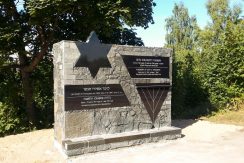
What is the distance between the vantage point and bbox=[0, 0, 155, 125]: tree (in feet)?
35.3

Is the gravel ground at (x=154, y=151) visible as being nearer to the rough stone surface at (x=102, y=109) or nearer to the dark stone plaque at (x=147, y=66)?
the rough stone surface at (x=102, y=109)

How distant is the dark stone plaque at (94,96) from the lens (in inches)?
307

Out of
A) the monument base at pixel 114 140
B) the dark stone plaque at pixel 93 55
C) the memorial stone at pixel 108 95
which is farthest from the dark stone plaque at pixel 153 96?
the dark stone plaque at pixel 93 55

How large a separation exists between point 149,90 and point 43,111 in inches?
277

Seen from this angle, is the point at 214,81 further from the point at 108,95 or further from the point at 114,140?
the point at 114,140

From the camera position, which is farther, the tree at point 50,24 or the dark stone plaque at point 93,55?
the tree at point 50,24

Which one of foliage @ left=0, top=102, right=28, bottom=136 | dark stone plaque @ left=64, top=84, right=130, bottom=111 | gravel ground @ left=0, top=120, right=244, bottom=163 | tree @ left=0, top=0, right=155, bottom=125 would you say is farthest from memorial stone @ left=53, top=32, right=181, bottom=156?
foliage @ left=0, top=102, right=28, bottom=136

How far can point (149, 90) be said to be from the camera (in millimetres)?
9242

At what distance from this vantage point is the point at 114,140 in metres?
8.12

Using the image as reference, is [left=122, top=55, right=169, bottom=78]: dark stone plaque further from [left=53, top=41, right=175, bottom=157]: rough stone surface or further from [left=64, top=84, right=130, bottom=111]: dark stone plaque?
[left=64, top=84, right=130, bottom=111]: dark stone plaque

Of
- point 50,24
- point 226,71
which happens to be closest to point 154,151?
point 50,24

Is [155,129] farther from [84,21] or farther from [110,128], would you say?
[84,21]

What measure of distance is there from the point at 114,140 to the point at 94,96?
3.90 ft

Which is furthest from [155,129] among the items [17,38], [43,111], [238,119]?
[43,111]
